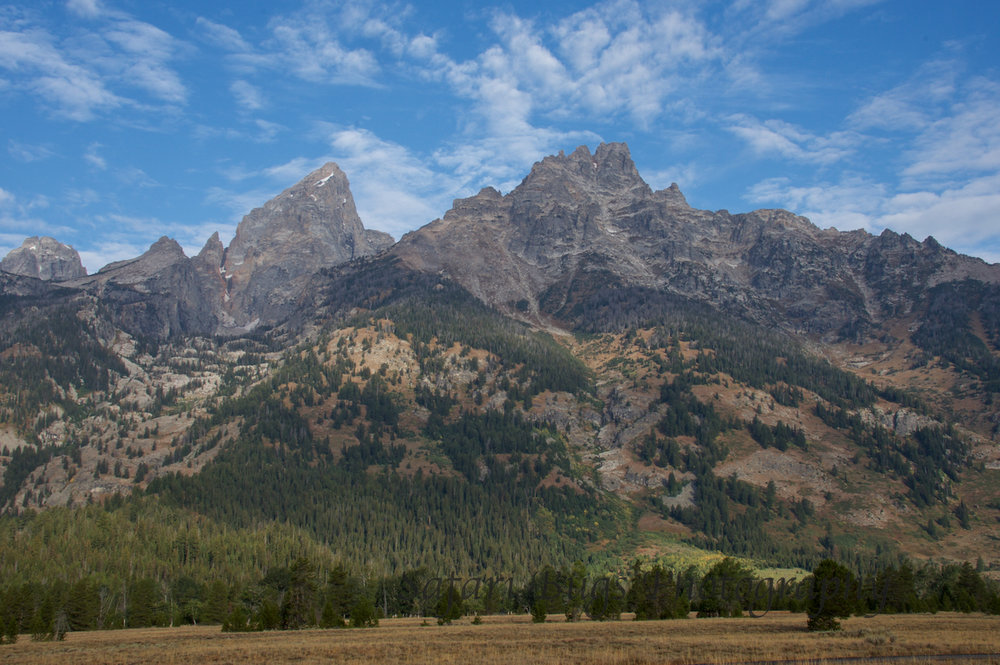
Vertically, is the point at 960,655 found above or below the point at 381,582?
above

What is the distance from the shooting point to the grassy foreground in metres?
55.4

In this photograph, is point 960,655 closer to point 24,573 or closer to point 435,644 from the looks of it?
point 435,644

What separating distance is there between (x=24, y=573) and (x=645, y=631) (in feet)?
484

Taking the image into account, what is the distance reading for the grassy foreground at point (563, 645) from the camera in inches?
2183

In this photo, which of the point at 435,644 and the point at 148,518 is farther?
the point at 148,518

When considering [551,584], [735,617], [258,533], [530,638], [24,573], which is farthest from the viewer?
[258,533]

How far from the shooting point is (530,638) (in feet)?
225

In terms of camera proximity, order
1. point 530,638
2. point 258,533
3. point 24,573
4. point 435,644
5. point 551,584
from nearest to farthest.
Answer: point 435,644, point 530,638, point 551,584, point 24,573, point 258,533

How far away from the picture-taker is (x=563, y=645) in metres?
62.5

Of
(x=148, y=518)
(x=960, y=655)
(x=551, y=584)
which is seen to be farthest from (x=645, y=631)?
(x=148, y=518)

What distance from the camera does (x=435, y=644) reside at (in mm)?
64438

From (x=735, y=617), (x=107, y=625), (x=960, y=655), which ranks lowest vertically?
(x=107, y=625)

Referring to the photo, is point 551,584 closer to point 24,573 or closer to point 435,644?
point 435,644

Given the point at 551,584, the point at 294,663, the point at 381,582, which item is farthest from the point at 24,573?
the point at 294,663
